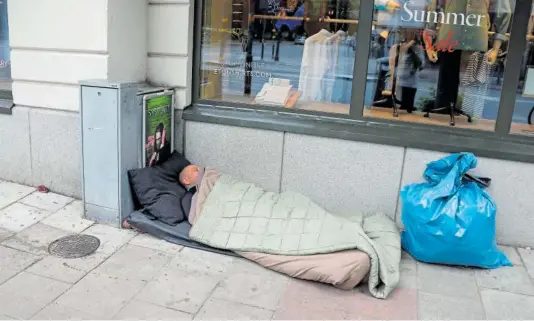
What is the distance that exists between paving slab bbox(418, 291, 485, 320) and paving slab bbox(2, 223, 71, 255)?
106 inches

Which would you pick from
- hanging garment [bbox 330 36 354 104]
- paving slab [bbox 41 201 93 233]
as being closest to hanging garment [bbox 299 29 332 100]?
hanging garment [bbox 330 36 354 104]

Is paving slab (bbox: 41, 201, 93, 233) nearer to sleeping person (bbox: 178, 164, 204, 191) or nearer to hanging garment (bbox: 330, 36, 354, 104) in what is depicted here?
sleeping person (bbox: 178, 164, 204, 191)

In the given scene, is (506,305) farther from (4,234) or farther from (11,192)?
(11,192)

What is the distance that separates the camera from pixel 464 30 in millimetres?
4543

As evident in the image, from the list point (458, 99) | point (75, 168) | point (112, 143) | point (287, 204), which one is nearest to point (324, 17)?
point (458, 99)

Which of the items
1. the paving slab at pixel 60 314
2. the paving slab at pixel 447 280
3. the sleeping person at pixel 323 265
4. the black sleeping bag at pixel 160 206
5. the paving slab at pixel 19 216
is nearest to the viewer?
the paving slab at pixel 60 314

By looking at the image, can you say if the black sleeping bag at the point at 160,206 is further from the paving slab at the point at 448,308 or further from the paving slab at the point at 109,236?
the paving slab at the point at 448,308

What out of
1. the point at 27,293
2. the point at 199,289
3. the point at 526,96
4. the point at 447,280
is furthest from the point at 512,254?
the point at 27,293

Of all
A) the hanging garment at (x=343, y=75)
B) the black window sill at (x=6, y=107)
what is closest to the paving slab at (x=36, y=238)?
the black window sill at (x=6, y=107)

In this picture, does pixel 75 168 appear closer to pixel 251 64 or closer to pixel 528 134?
pixel 251 64

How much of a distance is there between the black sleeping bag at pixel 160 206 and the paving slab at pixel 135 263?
21 cm

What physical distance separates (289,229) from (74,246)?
1.63m

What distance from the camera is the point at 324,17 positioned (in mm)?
5031

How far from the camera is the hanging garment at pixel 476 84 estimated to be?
15.1ft
